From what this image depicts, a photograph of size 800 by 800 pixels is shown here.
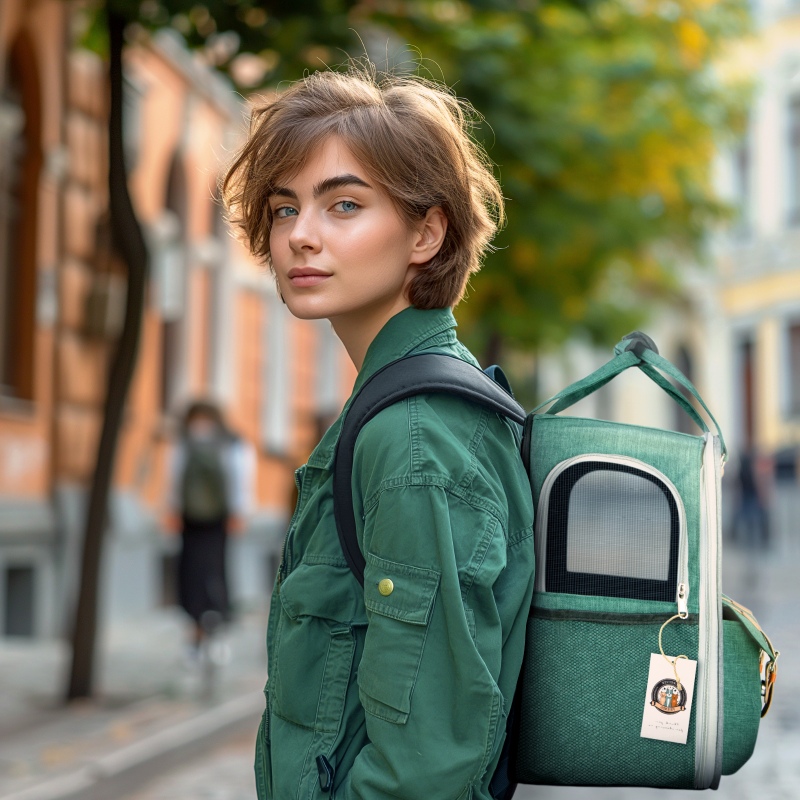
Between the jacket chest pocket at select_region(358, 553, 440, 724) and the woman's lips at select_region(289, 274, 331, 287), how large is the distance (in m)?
0.46

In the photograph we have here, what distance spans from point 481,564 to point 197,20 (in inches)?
255

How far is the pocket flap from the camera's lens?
1.83 meters

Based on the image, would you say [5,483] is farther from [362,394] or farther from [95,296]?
[362,394]

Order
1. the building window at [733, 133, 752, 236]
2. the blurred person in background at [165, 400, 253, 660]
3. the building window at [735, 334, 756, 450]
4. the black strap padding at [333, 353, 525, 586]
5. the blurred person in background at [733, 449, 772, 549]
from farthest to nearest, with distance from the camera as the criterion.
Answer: the building window at [735, 334, 756, 450]
the building window at [733, 133, 752, 236]
the blurred person in background at [733, 449, 772, 549]
the blurred person in background at [165, 400, 253, 660]
the black strap padding at [333, 353, 525, 586]

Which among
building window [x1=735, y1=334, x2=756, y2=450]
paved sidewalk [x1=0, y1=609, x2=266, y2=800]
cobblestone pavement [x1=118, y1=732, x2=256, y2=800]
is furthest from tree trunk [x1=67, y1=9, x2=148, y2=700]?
building window [x1=735, y1=334, x2=756, y2=450]

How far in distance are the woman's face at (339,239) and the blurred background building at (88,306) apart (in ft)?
24.9

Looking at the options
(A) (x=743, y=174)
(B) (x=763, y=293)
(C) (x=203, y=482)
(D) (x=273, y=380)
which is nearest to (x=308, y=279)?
(C) (x=203, y=482)

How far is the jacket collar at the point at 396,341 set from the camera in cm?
209

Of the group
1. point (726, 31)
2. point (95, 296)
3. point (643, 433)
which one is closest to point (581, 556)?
point (643, 433)

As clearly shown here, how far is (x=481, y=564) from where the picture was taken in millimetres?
1866

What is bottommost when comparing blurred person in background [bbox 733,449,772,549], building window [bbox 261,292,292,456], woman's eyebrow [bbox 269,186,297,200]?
blurred person in background [bbox 733,449,772,549]

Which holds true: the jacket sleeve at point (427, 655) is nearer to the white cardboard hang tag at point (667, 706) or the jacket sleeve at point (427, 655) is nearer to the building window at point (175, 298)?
the white cardboard hang tag at point (667, 706)

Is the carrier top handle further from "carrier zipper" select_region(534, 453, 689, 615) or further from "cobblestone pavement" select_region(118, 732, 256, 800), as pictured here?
"cobblestone pavement" select_region(118, 732, 256, 800)

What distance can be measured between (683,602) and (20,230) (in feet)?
36.6
